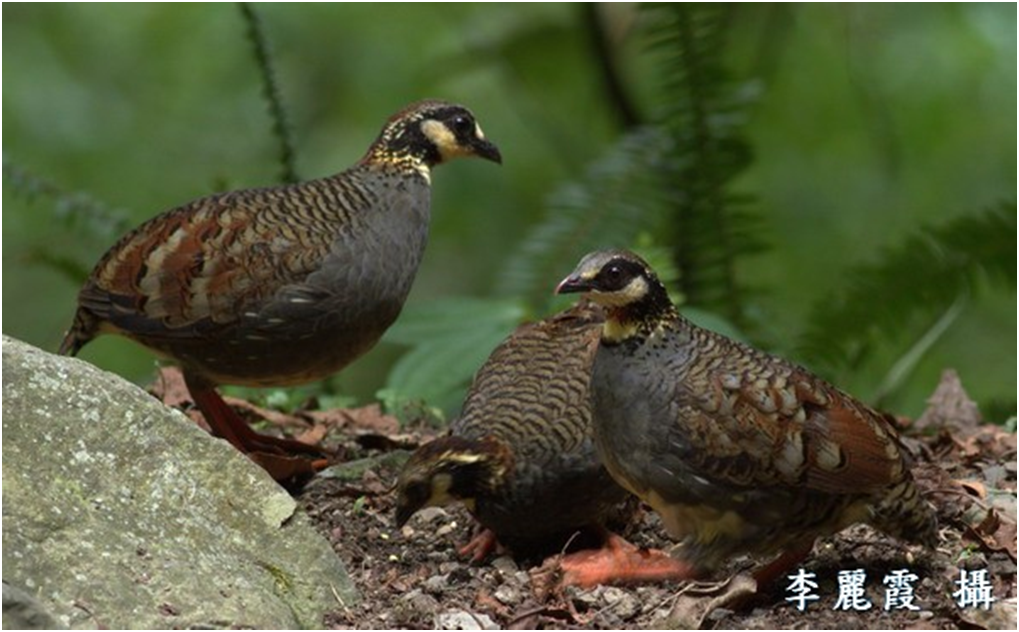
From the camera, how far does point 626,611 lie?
5.08m

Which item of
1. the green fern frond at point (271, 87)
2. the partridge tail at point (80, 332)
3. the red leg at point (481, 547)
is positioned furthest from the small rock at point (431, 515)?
the green fern frond at point (271, 87)

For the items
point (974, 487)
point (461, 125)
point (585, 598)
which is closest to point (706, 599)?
point (585, 598)

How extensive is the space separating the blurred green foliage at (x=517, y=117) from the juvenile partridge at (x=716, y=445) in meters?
4.41

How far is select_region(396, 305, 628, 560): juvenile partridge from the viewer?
5371 millimetres

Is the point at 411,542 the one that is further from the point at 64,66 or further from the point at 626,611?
the point at 64,66

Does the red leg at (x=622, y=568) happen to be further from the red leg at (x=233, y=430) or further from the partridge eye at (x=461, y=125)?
the partridge eye at (x=461, y=125)

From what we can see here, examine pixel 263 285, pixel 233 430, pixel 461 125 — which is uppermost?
pixel 461 125

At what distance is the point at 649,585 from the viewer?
525 cm

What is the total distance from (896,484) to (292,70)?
288 inches

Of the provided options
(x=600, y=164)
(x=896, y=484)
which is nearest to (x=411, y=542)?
(x=896, y=484)

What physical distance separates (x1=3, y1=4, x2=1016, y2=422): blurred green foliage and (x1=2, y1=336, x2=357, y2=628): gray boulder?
4.66m

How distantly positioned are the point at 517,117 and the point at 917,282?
3580 mm

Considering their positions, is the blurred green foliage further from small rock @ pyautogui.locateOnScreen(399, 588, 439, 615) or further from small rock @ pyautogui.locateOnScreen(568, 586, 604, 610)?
small rock @ pyautogui.locateOnScreen(399, 588, 439, 615)

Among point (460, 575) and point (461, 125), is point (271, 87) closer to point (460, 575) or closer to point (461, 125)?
point (461, 125)
